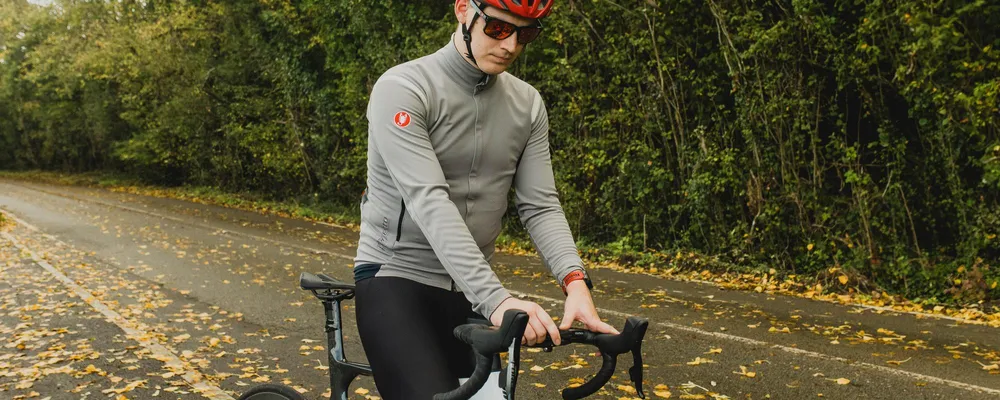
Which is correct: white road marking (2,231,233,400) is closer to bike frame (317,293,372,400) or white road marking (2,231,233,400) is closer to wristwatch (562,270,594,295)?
bike frame (317,293,372,400)

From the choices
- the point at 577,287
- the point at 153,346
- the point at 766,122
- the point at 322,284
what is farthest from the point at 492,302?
the point at 766,122

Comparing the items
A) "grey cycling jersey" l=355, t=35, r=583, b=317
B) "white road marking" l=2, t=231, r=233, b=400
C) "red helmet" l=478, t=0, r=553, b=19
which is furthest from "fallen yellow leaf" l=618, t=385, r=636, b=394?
"red helmet" l=478, t=0, r=553, b=19

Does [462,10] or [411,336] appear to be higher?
[462,10]

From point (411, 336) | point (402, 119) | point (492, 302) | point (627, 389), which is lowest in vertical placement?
point (627, 389)

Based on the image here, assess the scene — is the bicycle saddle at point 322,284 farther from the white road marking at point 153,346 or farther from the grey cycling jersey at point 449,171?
the white road marking at point 153,346

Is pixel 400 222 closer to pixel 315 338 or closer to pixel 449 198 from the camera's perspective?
pixel 449 198

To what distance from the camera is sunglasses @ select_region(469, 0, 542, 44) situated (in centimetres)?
227

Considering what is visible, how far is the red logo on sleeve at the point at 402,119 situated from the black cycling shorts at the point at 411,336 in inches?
17.3

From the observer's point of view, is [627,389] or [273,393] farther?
[627,389]

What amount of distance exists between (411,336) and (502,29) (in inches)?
32.7

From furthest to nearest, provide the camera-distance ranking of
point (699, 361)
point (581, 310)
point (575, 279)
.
Result: point (699, 361) → point (575, 279) → point (581, 310)

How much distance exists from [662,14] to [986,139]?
482cm

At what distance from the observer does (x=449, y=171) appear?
8.05 ft

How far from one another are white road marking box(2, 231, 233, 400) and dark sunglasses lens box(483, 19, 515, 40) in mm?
4676
